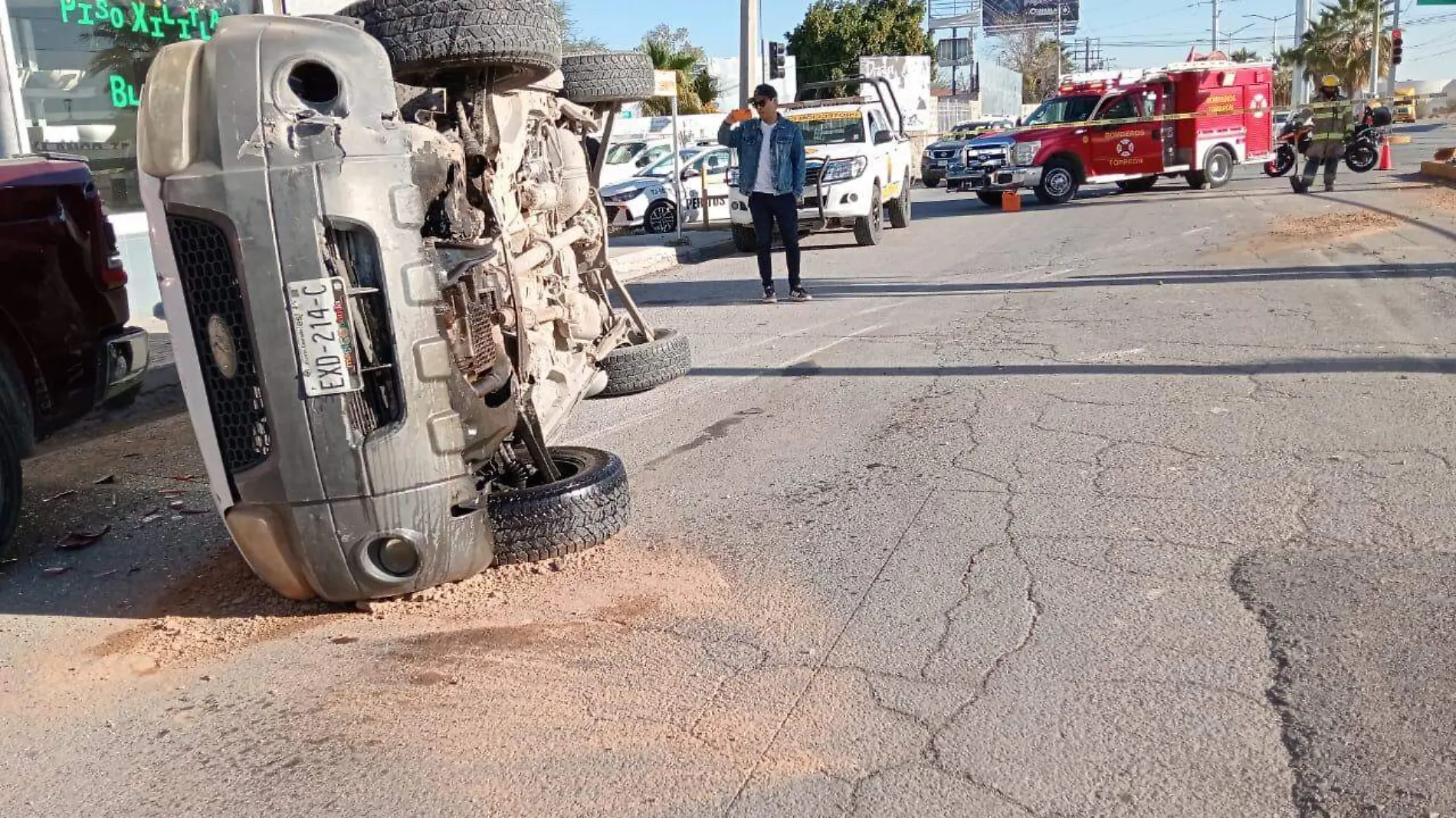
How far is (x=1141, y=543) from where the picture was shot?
4418 mm

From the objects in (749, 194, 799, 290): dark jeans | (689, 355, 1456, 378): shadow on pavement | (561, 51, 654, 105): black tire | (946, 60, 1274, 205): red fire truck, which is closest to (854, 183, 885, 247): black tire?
(749, 194, 799, 290): dark jeans

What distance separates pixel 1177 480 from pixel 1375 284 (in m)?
6.47

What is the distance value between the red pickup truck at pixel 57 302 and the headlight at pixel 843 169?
11376 mm

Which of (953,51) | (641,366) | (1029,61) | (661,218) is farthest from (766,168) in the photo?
(1029,61)

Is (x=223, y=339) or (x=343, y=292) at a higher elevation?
(x=343, y=292)

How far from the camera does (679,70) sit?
1639 inches

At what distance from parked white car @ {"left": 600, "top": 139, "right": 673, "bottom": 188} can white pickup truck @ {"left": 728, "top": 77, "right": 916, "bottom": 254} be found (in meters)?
7.46

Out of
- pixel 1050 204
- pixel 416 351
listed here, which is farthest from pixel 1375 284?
pixel 1050 204

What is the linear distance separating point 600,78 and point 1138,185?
2203cm

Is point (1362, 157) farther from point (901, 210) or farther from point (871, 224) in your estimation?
point (871, 224)

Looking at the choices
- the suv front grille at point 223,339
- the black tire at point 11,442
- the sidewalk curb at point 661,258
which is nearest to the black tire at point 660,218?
the sidewalk curb at point 661,258

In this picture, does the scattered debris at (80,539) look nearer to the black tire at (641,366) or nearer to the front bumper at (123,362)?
the front bumper at (123,362)

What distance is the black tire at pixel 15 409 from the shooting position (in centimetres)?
479

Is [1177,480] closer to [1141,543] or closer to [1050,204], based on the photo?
[1141,543]
